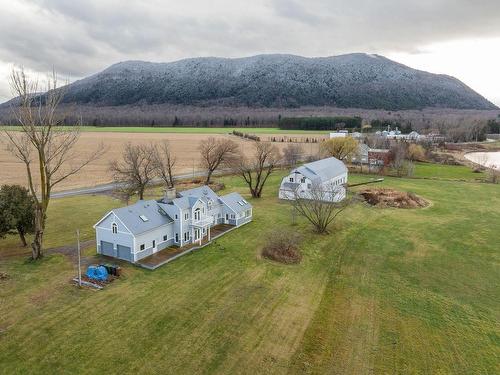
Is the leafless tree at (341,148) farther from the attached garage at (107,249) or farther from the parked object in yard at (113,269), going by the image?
the parked object in yard at (113,269)

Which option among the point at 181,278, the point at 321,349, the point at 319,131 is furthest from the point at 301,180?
the point at 319,131

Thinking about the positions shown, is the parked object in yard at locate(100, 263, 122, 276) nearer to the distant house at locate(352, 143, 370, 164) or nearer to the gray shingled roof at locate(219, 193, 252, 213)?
the gray shingled roof at locate(219, 193, 252, 213)

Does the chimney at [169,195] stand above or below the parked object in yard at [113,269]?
above

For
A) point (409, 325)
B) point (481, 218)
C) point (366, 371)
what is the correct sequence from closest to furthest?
point (366, 371)
point (409, 325)
point (481, 218)

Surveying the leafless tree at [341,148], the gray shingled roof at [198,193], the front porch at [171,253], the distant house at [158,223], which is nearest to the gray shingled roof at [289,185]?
the distant house at [158,223]

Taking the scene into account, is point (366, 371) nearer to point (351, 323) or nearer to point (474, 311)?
point (351, 323)

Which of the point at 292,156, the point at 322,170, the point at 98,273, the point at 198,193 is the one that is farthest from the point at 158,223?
the point at 292,156
